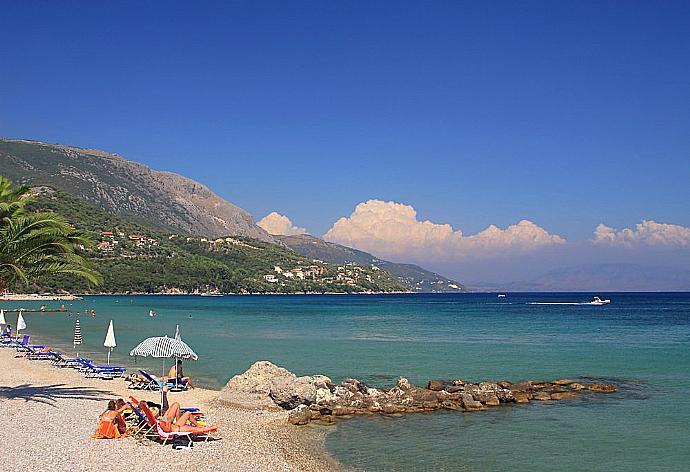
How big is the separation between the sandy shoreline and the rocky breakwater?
1015mm

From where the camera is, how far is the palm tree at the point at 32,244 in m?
17.3

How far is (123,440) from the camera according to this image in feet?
48.4

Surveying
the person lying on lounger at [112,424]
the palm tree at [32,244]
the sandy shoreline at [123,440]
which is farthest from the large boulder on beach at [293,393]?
the palm tree at [32,244]

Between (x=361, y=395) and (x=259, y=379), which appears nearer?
(x=361, y=395)

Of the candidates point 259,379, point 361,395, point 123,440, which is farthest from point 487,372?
point 123,440

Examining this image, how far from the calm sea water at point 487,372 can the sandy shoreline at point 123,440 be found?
1.48 meters

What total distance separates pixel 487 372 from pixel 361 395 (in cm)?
1126

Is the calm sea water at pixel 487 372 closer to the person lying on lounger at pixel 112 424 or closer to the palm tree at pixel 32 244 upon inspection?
the person lying on lounger at pixel 112 424

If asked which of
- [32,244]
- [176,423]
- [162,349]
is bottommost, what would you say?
[176,423]

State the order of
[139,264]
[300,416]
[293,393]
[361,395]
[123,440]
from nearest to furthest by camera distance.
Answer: [123,440] → [300,416] → [293,393] → [361,395] → [139,264]

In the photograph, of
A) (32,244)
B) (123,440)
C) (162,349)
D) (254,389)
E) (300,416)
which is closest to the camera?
(123,440)

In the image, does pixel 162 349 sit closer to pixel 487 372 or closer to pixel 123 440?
pixel 123 440

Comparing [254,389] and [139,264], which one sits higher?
[139,264]

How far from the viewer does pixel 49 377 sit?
26.0m
